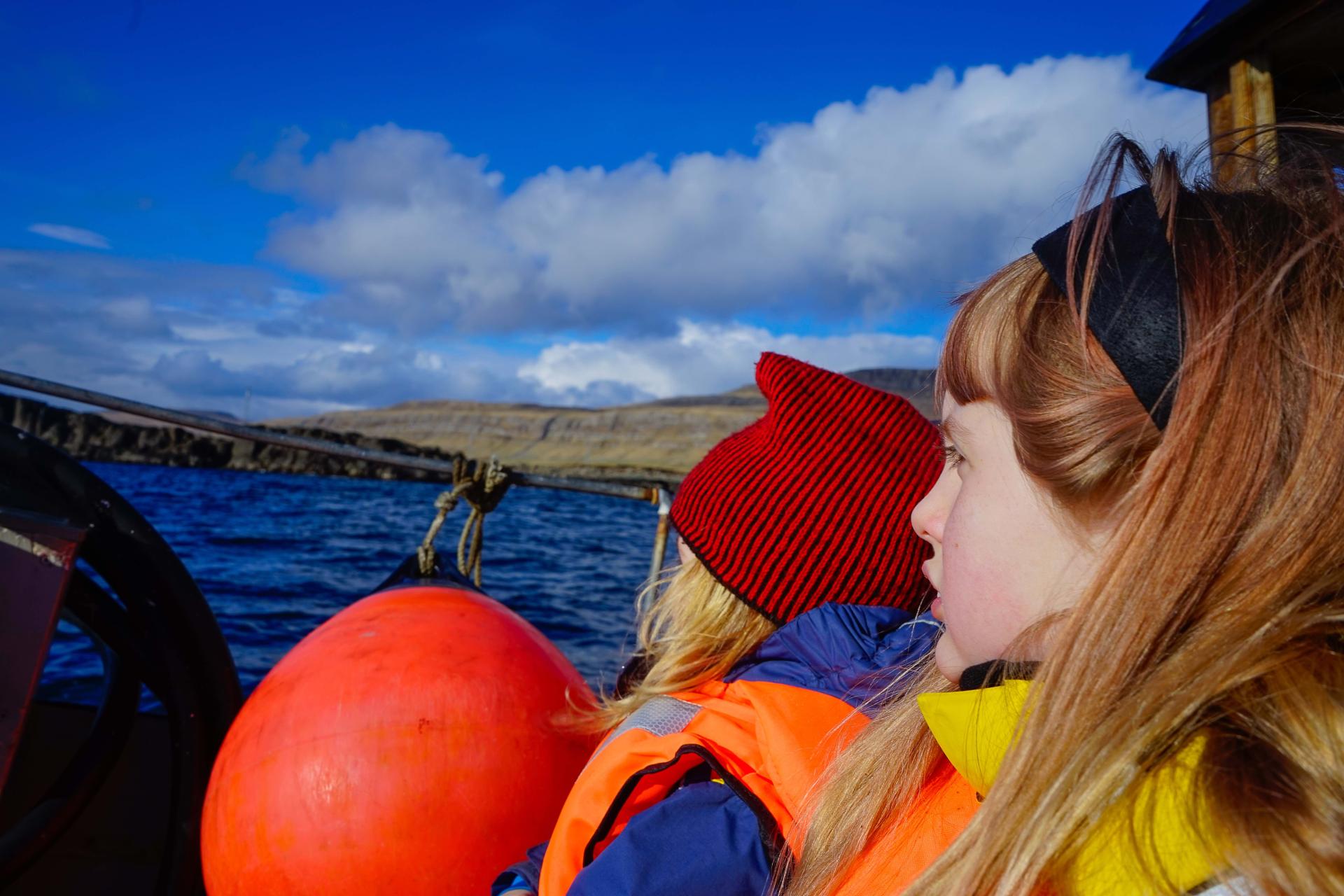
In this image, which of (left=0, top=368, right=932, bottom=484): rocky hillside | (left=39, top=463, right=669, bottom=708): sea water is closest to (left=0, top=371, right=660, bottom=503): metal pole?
(left=39, top=463, right=669, bottom=708): sea water

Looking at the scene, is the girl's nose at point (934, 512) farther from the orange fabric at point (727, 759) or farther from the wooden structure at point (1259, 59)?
the wooden structure at point (1259, 59)

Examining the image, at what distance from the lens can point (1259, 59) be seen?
2.83m

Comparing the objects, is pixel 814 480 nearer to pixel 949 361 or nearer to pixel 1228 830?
pixel 949 361

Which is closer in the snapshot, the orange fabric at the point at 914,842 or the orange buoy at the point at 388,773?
the orange fabric at the point at 914,842

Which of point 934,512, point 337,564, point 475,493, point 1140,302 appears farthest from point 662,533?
point 337,564

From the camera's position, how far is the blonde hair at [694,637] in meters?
1.61

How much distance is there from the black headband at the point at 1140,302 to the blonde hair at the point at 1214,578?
14 mm

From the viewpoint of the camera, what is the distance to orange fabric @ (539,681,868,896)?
1185 millimetres

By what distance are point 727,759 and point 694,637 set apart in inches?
18.5

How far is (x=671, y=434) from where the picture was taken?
10062cm

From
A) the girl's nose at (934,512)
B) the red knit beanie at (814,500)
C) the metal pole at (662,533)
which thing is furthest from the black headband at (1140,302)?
the metal pole at (662,533)

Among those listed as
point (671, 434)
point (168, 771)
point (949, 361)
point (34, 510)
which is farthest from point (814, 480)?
point (671, 434)

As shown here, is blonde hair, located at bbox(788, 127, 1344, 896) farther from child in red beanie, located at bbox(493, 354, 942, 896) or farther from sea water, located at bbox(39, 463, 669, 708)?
sea water, located at bbox(39, 463, 669, 708)

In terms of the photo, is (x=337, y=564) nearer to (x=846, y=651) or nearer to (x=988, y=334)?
(x=846, y=651)
